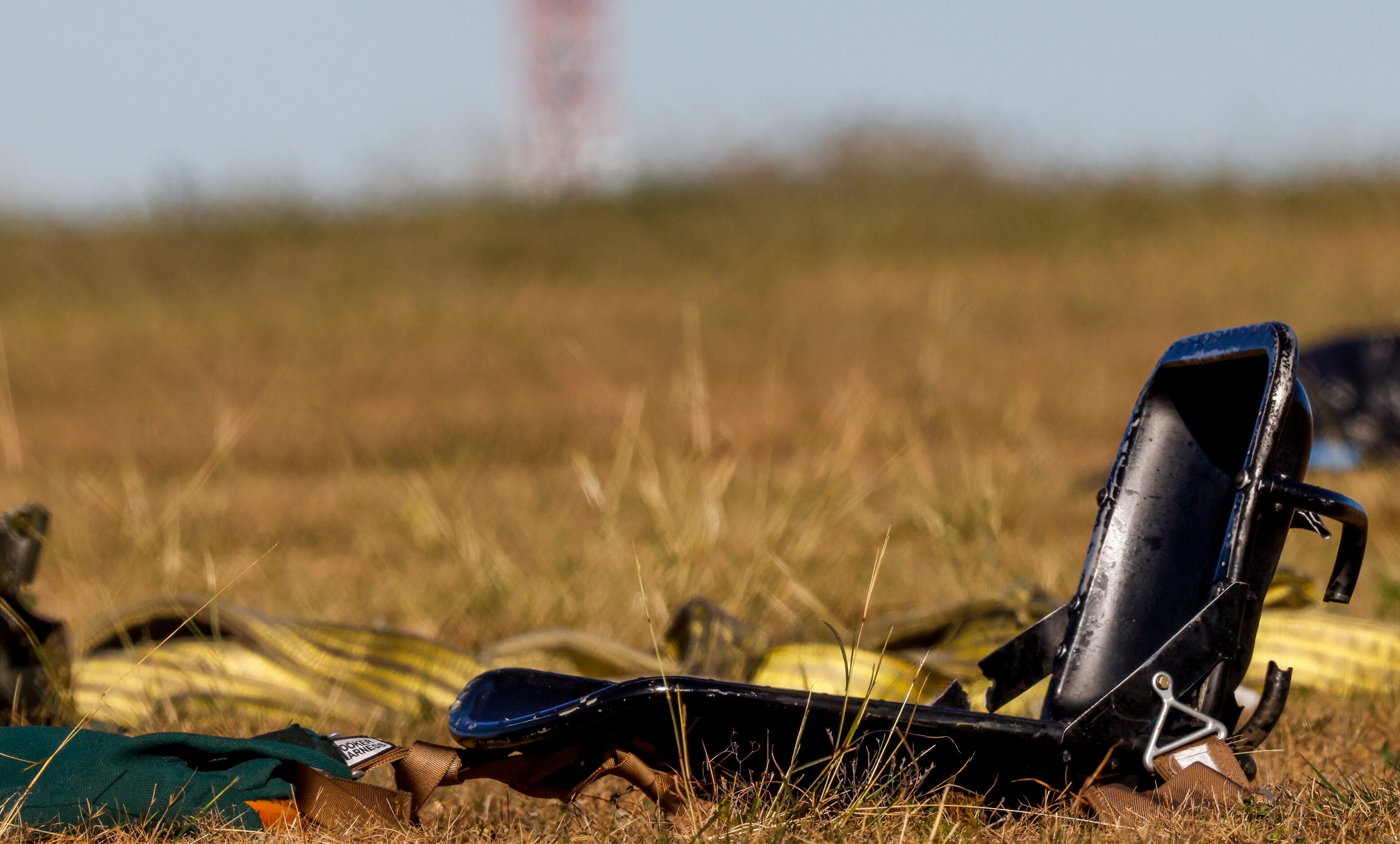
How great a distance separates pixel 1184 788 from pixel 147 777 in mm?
1298

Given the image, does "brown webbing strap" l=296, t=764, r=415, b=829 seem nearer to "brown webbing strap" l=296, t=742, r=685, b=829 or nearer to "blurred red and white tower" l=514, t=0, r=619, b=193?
"brown webbing strap" l=296, t=742, r=685, b=829

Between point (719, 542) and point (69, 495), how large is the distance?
109 inches

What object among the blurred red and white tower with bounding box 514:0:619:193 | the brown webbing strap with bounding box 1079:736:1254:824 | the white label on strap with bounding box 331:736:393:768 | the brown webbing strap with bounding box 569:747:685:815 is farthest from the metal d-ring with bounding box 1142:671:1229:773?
the blurred red and white tower with bounding box 514:0:619:193

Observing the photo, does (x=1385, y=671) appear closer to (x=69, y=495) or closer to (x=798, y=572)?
(x=798, y=572)

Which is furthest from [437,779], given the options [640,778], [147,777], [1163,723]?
[1163,723]

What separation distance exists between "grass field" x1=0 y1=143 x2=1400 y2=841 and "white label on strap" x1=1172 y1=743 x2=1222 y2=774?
0.29 ft

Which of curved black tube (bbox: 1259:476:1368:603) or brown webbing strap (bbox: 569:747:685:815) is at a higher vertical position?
curved black tube (bbox: 1259:476:1368:603)

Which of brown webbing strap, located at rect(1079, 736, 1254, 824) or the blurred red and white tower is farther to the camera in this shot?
the blurred red and white tower

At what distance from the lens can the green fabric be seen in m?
1.65

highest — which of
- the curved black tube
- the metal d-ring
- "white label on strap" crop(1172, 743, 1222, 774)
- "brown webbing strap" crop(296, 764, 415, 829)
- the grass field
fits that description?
the curved black tube

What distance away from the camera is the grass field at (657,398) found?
3443 millimetres

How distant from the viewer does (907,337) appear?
973 cm

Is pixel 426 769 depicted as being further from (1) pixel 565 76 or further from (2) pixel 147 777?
(1) pixel 565 76

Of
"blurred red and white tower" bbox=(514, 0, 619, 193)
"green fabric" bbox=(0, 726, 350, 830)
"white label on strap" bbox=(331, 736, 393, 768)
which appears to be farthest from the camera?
"blurred red and white tower" bbox=(514, 0, 619, 193)
